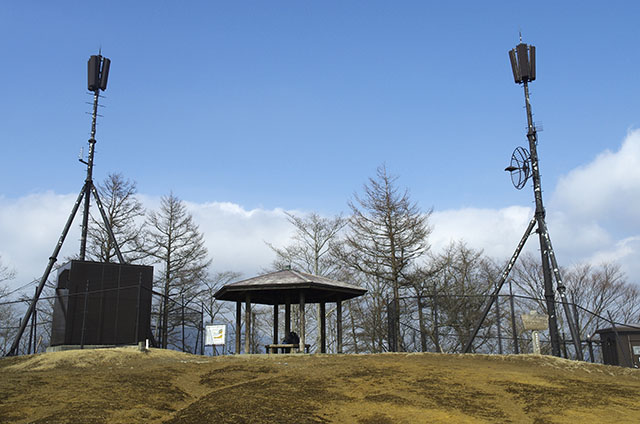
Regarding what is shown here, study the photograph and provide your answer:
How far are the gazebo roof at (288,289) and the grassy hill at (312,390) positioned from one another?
8.55ft

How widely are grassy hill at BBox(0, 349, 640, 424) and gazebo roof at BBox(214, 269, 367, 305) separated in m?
2.60

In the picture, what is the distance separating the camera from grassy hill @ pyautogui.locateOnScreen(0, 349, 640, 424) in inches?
325

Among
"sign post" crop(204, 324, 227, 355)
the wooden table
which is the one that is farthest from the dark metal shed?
"sign post" crop(204, 324, 227, 355)

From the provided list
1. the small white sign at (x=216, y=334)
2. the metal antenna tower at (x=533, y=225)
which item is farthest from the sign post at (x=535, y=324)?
the small white sign at (x=216, y=334)

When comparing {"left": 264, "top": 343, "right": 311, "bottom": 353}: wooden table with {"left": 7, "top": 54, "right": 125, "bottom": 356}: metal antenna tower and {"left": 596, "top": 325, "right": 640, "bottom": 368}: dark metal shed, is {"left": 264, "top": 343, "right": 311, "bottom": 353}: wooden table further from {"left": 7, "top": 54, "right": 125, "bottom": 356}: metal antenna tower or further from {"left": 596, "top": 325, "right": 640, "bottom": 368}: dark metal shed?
{"left": 596, "top": 325, "right": 640, "bottom": 368}: dark metal shed

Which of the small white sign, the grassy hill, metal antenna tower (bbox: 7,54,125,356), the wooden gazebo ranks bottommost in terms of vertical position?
the grassy hill

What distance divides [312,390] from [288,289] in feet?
23.0

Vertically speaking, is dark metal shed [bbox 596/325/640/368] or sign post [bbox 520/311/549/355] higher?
sign post [bbox 520/311/549/355]

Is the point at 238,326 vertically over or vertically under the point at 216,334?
over

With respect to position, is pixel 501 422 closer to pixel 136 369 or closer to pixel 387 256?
pixel 136 369

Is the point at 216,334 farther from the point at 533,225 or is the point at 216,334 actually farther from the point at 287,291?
the point at 533,225

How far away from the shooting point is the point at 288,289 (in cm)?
1703

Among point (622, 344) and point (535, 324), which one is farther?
point (622, 344)

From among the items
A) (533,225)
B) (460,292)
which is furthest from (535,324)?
(460,292)
